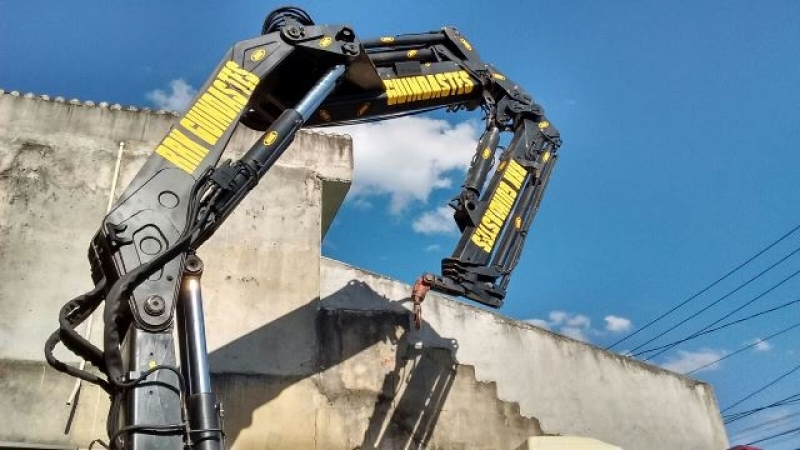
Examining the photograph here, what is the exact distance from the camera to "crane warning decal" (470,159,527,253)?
26.0ft

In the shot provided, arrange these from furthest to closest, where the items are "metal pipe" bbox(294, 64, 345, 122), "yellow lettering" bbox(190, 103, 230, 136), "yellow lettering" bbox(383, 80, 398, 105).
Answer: "yellow lettering" bbox(383, 80, 398, 105) → "metal pipe" bbox(294, 64, 345, 122) → "yellow lettering" bbox(190, 103, 230, 136)

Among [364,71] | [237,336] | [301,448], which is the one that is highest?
[364,71]

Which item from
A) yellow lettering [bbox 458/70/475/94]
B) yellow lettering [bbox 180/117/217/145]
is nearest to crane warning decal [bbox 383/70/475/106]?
yellow lettering [bbox 458/70/475/94]

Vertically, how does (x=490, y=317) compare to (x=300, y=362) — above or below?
above

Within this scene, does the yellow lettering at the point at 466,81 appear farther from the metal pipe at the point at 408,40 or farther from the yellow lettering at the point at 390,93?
the yellow lettering at the point at 390,93

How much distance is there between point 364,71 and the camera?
7.25m

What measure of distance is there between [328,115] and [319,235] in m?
3.67

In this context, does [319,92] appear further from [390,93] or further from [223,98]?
[390,93]

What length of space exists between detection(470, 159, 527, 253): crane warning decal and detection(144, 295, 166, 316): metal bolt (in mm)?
4046

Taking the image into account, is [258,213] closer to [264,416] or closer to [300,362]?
[300,362]

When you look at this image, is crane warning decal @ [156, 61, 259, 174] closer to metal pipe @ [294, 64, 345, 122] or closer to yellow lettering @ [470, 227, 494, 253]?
metal pipe @ [294, 64, 345, 122]

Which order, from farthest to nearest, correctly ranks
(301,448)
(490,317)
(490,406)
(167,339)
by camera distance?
(490,317) → (490,406) → (301,448) → (167,339)

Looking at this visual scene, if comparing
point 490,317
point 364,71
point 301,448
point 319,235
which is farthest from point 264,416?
point 364,71

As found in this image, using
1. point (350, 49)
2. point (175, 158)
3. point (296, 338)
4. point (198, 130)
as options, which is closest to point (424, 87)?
point (350, 49)
